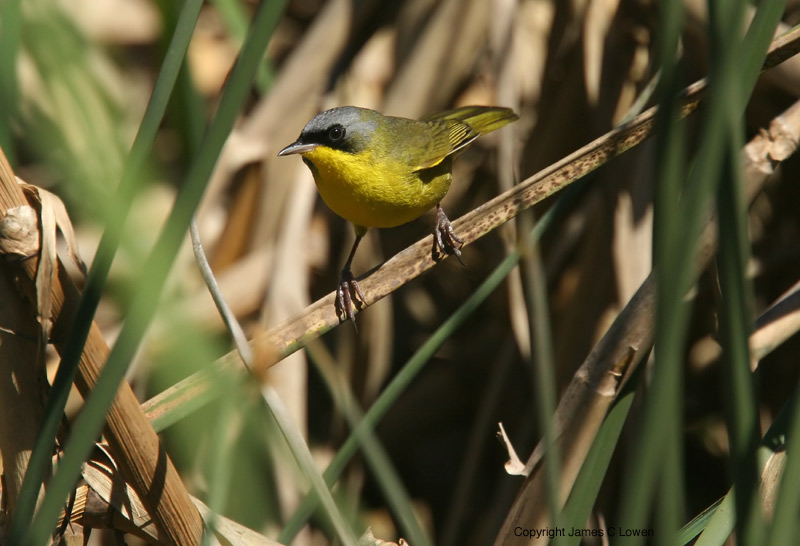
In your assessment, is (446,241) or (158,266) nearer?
(158,266)

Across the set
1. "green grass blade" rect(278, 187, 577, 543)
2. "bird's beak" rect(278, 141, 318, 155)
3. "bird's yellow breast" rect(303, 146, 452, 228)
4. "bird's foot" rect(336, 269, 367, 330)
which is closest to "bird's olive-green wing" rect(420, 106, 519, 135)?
"bird's yellow breast" rect(303, 146, 452, 228)

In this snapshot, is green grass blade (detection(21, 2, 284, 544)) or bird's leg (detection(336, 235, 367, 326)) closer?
green grass blade (detection(21, 2, 284, 544))

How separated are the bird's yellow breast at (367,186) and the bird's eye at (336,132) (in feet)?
0.16

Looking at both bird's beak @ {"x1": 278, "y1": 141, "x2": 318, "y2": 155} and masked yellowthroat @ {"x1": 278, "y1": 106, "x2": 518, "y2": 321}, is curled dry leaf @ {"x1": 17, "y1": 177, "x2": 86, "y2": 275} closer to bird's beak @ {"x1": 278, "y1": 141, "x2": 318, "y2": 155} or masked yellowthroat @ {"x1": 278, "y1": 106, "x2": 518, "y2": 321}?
masked yellowthroat @ {"x1": 278, "y1": 106, "x2": 518, "y2": 321}

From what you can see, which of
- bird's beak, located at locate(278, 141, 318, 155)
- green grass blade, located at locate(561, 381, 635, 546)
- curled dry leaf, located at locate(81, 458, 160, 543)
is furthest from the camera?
bird's beak, located at locate(278, 141, 318, 155)

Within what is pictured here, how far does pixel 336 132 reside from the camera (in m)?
2.82

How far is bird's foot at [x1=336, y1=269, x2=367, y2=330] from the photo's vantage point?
7.26ft

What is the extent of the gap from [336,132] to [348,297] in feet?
2.26

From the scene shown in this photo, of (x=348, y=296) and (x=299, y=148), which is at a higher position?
(x=299, y=148)

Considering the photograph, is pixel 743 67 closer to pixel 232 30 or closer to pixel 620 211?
pixel 620 211

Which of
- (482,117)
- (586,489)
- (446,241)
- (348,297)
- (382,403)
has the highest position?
(482,117)

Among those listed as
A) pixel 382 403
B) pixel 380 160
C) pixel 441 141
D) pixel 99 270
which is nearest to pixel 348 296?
pixel 380 160

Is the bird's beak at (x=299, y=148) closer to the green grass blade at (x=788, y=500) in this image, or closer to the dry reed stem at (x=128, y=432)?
the dry reed stem at (x=128, y=432)

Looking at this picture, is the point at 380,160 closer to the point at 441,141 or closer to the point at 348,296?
the point at 441,141
